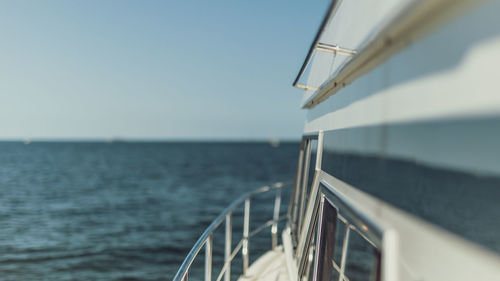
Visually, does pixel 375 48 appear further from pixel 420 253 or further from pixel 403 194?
pixel 420 253

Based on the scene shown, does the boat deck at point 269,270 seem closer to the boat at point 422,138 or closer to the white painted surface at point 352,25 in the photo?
A: the white painted surface at point 352,25

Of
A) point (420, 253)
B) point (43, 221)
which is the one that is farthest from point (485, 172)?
point (43, 221)

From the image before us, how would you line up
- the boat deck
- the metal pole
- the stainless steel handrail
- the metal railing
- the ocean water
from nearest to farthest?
the stainless steel handrail < the metal railing < the metal pole < the boat deck < the ocean water

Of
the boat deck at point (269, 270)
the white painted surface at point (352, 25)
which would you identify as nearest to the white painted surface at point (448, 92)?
the white painted surface at point (352, 25)

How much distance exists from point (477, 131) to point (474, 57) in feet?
0.54

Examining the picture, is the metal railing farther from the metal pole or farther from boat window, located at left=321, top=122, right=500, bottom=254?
boat window, located at left=321, top=122, right=500, bottom=254

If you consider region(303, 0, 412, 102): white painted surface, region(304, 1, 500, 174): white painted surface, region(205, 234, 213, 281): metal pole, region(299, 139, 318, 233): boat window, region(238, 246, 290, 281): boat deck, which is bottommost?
region(238, 246, 290, 281): boat deck

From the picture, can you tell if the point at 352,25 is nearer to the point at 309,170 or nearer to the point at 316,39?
the point at 316,39

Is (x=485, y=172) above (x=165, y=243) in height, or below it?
above

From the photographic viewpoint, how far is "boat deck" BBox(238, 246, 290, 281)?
477 centimetres

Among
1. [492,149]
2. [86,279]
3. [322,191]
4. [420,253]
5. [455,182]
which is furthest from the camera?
[86,279]

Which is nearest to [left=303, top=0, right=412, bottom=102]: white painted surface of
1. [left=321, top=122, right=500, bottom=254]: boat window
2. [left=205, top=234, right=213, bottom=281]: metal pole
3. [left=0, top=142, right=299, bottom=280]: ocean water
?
[left=321, top=122, right=500, bottom=254]: boat window

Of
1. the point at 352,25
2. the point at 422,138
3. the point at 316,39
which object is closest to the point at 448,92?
the point at 422,138

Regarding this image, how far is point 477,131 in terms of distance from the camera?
0.85 m
